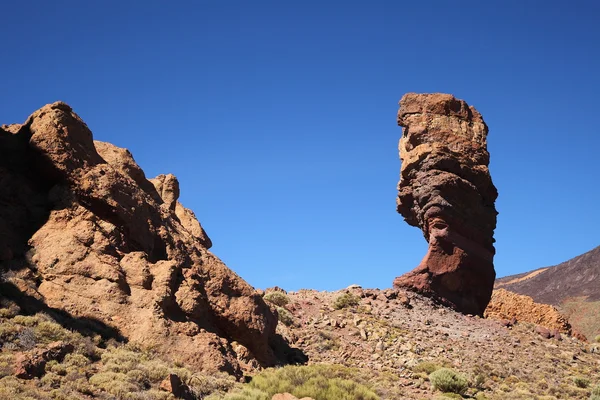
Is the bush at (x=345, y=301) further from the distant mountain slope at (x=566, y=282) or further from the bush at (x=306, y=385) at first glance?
the distant mountain slope at (x=566, y=282)

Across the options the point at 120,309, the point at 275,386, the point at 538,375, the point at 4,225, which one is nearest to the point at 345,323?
the point at 538,375

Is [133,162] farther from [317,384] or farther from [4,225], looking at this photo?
[317,384]

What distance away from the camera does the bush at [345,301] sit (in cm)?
2892

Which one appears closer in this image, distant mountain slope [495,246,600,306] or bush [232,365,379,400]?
bush [232,365,379,400]

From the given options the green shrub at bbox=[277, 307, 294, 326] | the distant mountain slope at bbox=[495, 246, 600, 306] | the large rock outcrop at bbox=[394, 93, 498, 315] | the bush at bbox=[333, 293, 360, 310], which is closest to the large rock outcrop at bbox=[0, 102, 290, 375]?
the green shrub at bbox=[277, 307, 294, 326]

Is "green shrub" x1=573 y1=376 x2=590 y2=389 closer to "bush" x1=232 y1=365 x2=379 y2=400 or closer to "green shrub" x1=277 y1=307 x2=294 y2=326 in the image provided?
"bush" x1=232 y1=365 x2=379 y2=400

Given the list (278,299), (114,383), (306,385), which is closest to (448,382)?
(306,385)

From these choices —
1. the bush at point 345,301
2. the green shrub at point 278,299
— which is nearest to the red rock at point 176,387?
the green shrub at point 278,299

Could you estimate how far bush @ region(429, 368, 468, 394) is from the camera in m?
19.9

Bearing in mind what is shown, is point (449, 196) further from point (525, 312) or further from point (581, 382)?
point (525, 312)

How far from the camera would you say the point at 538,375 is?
23438 mm

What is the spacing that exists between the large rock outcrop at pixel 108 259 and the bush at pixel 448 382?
5.55 m

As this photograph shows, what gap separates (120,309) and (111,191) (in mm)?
4142

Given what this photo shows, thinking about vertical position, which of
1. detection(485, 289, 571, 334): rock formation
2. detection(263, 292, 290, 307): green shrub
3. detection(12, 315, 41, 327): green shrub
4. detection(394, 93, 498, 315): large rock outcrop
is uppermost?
detection(394, 93, 498, 315): large rock outcrop
